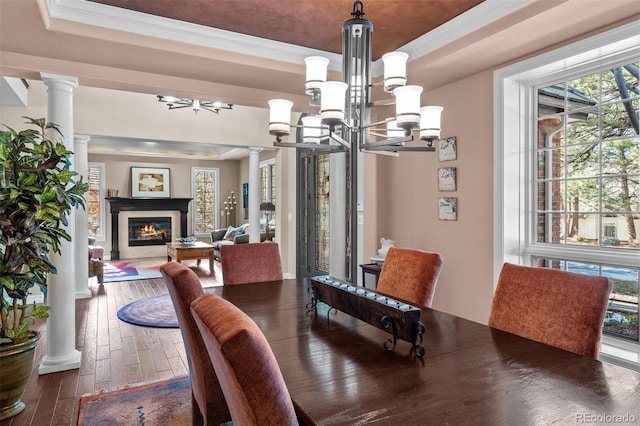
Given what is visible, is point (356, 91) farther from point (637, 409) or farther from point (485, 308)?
point (485, 308)

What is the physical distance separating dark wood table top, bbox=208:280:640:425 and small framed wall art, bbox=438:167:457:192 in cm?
189

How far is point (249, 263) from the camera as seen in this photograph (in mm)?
2924

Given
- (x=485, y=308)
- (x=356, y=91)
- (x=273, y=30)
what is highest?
(x=273, y=30)

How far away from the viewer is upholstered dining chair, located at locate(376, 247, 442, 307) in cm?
234

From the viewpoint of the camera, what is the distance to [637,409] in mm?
1048

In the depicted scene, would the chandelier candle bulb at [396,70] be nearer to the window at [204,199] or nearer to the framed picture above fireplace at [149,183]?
the framed picture above fireplace at [149,183]

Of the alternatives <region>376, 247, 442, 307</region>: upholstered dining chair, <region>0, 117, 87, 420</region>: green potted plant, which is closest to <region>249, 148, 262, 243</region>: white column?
<region>0, 117, 87, 420</region>: green potted plant

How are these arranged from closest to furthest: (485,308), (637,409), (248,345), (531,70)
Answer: (248,345), (637,409), (531,70), (485,308)

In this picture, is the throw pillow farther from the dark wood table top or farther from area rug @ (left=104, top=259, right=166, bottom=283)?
the dark wood table top

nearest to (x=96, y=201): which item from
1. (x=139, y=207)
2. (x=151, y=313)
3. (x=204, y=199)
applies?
(x=139, y=207)

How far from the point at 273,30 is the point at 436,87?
1568 mm

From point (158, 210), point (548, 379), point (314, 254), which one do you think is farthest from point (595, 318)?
point (158, 210)

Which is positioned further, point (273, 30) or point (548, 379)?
point (273, 30)

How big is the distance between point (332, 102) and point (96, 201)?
9.43 metres
